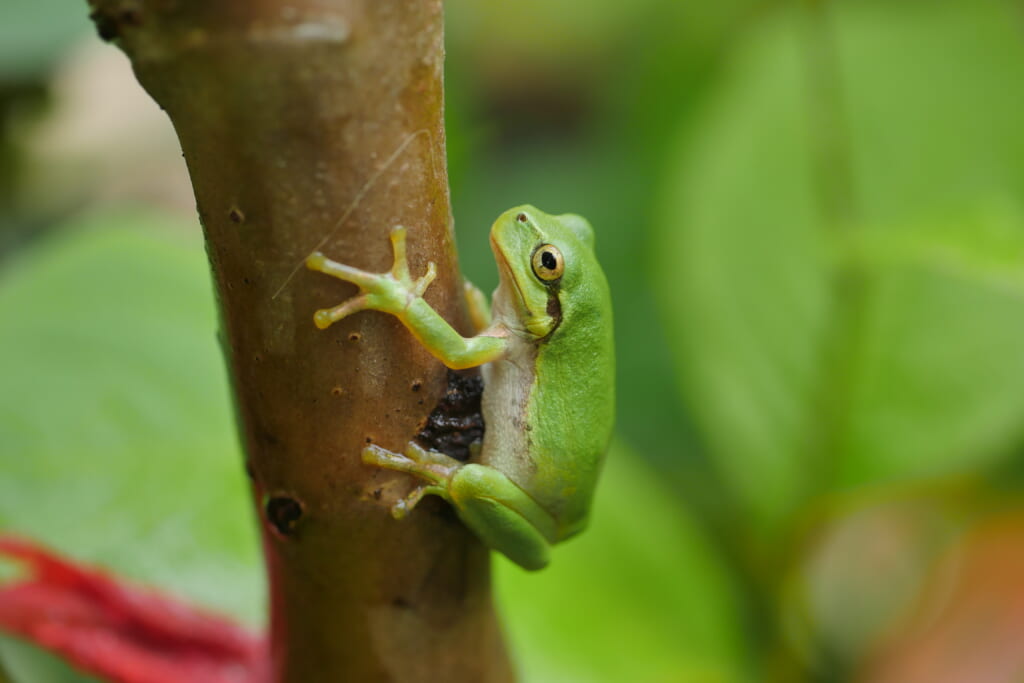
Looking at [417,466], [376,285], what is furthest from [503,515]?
[376,285]

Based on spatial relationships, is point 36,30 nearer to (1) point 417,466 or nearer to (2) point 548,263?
(2) point 548,263

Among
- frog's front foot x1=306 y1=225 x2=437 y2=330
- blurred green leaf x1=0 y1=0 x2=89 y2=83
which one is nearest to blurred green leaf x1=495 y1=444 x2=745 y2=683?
frog's front foot x1=306 y1=225 x2=437 y2=330

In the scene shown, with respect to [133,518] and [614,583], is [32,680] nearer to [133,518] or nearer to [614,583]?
[133,518]

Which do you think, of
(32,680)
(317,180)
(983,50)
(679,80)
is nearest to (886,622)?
(983,50)

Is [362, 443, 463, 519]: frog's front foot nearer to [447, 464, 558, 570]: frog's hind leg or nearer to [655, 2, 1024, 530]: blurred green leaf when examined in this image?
[447, 464, 558, 570]: frog's hind leg

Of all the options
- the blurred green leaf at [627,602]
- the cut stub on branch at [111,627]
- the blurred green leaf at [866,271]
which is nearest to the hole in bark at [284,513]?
the cut stub on branch at [111,627]
